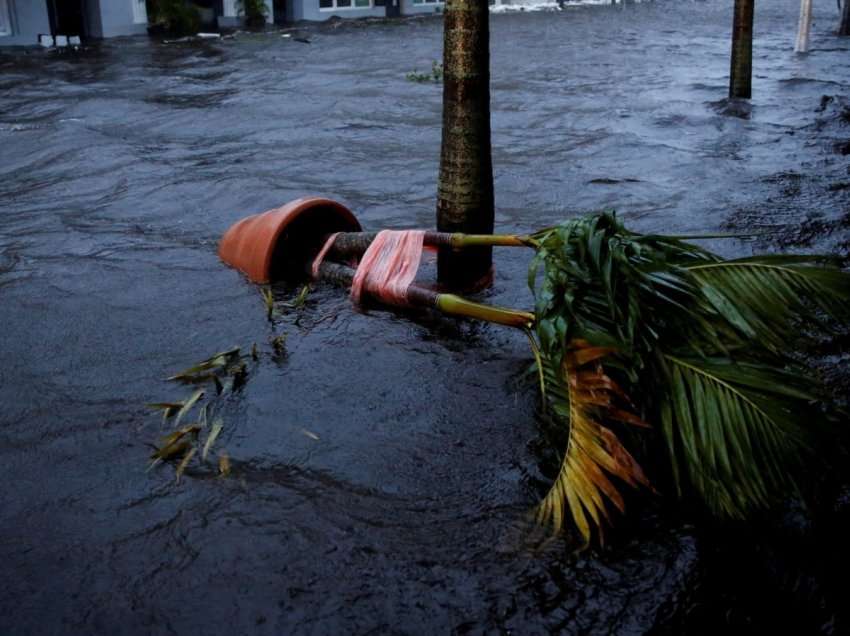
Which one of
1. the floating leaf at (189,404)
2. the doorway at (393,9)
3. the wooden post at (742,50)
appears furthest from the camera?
the doorway at (393,9)

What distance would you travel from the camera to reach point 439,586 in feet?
9.84

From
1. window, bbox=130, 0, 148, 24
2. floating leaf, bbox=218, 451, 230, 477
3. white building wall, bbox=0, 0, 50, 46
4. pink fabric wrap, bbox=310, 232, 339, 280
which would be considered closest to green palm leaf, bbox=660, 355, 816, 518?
floating leaf, bbox=218, 451, 230, 477

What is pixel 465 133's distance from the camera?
202 inches

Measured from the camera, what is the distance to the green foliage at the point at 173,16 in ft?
76.9

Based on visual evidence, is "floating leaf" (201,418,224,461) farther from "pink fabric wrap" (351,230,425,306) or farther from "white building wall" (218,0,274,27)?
"white building wall" (218,0,274,27)

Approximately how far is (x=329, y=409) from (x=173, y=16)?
22.1m

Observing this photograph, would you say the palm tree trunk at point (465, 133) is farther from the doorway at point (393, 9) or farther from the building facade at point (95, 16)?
the doorway at point (393, 9)

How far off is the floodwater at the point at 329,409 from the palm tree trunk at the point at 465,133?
56 centimetres

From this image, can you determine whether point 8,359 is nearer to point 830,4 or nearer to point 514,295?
point 514,295

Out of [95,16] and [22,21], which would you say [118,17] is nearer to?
[95,16]

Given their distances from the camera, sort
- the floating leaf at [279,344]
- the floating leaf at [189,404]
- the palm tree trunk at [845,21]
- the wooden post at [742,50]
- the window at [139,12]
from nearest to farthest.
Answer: the floating leaf at [189,404] < the floating leaf at [279,344] < the wooden post at [742,50] < the palm tree trunk at [845,21] < the window at [139,12]

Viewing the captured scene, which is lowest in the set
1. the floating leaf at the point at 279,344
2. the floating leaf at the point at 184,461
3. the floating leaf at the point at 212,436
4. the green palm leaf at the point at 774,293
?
the floating leaf at the point at 184,461

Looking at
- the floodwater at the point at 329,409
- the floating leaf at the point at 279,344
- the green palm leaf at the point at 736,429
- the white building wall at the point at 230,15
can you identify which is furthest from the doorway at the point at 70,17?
the green palm leaf at the point at 736,429

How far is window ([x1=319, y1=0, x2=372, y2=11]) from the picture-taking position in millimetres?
29258
